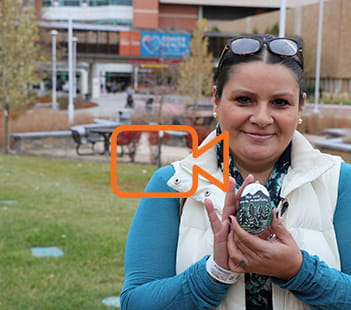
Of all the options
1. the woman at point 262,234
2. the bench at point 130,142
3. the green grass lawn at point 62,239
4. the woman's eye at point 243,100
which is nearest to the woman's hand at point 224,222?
the woman at point 262,234

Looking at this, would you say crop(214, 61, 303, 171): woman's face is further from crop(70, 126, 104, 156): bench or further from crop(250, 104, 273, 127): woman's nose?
crop(70, 126, 104, 156): bench

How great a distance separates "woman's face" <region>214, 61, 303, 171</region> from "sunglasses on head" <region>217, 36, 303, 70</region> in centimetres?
4

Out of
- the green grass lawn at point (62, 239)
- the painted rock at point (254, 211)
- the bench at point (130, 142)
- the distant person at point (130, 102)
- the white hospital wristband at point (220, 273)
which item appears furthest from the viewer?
the distant person at point (130, 102)

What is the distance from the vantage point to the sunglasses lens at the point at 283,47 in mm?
1585

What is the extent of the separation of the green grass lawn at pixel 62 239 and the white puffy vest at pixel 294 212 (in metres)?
3.29

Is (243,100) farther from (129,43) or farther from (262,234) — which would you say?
(129,43)

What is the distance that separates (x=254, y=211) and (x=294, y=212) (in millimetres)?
331

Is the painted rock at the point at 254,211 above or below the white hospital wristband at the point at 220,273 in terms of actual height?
above

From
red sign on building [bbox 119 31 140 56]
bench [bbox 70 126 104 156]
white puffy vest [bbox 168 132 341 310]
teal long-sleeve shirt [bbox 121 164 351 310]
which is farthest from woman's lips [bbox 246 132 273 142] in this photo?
red sign on building [bbox 119 31 140 56]

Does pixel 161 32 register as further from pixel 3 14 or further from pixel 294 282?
pixel 294 282

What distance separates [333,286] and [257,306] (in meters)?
0.23

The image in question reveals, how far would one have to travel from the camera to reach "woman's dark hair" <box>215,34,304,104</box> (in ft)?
5.17

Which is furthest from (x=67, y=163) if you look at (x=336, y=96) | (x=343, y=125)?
(x=336, y=96)

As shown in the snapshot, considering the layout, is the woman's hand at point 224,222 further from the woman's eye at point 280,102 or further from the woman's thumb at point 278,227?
the woman's eye at point 280,102
